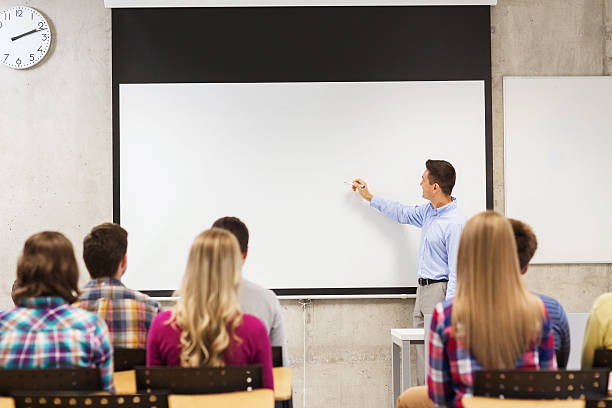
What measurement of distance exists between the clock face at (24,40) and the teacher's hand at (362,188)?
2.57m

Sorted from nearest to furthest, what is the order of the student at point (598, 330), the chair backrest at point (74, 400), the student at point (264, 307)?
the chair backrest at point (74, 400) → the student at point (598, 330) → the student at point (264, 307)

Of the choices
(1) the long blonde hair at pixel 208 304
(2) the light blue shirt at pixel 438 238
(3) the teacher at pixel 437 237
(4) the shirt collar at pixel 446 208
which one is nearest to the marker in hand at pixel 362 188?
(2) the light blue shirt at pixel 438 238

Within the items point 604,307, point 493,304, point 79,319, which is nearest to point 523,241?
point 604,307

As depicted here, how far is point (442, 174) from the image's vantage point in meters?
4.69

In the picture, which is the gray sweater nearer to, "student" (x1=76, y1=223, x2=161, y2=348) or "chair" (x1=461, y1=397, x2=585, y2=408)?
"student" (x1=76, y1=223, x2=161, y2=348)

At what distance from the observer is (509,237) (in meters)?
2.15

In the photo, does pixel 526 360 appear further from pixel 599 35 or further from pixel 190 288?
pixel 599 35

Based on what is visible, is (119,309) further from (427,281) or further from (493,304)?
(427,281)

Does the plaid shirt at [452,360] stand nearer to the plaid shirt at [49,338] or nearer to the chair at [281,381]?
the chair at [281,381]

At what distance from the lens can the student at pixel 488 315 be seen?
2.10 meters

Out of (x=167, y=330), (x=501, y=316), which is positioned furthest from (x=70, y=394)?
(x=501, y=316)

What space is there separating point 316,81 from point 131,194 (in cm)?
165

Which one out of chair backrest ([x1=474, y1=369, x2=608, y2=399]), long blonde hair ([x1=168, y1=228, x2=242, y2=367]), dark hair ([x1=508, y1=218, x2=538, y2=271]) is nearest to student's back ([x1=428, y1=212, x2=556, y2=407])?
chair backrest ([x1=474, y1=369, x2=608, y2=399])

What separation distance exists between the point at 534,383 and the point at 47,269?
5.35ft
